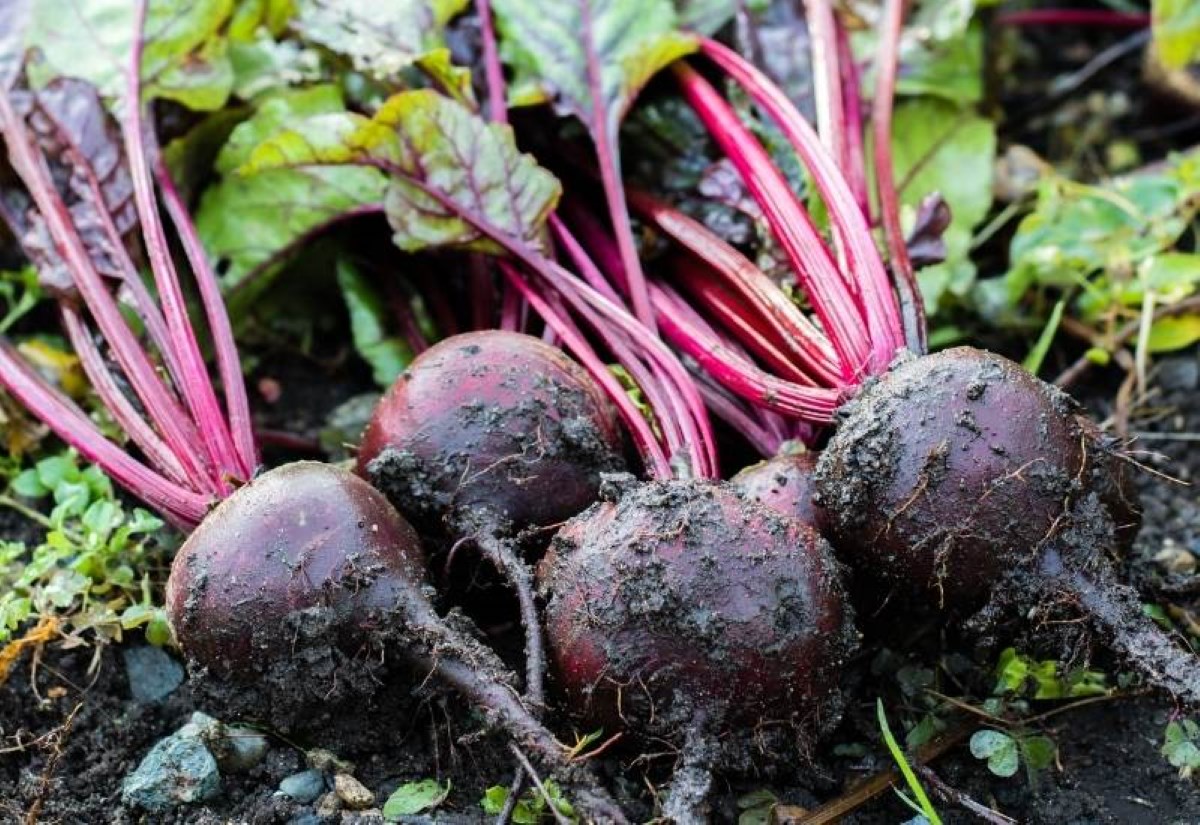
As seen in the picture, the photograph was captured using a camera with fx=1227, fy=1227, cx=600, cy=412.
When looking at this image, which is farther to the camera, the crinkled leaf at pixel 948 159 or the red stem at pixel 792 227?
the crinkled leaf at pixel 948 159

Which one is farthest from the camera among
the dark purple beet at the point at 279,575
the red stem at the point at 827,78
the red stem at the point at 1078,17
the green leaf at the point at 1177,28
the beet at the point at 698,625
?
the red stem at the point at 1078,17

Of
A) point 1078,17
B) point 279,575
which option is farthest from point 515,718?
point 1078,17

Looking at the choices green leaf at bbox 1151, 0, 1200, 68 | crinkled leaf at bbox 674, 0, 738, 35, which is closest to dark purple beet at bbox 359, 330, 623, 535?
crinkled leaf at bbox 674, 0, 738, 35

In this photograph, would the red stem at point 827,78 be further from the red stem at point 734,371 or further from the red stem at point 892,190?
the red stem at point 734,371

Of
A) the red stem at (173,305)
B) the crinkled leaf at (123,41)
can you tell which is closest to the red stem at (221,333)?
the red stem at (173,305)

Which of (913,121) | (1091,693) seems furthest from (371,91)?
(1091,693)

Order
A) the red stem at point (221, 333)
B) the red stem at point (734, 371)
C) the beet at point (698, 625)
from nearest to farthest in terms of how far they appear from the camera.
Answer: the beet at point (698, 625)
the red stem at point (734, 371)
the red stem at point (221, 333)

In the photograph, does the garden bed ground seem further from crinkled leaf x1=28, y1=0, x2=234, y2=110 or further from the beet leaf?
crinkled leaf x1=28, y1=0, x2=234, y2=110
